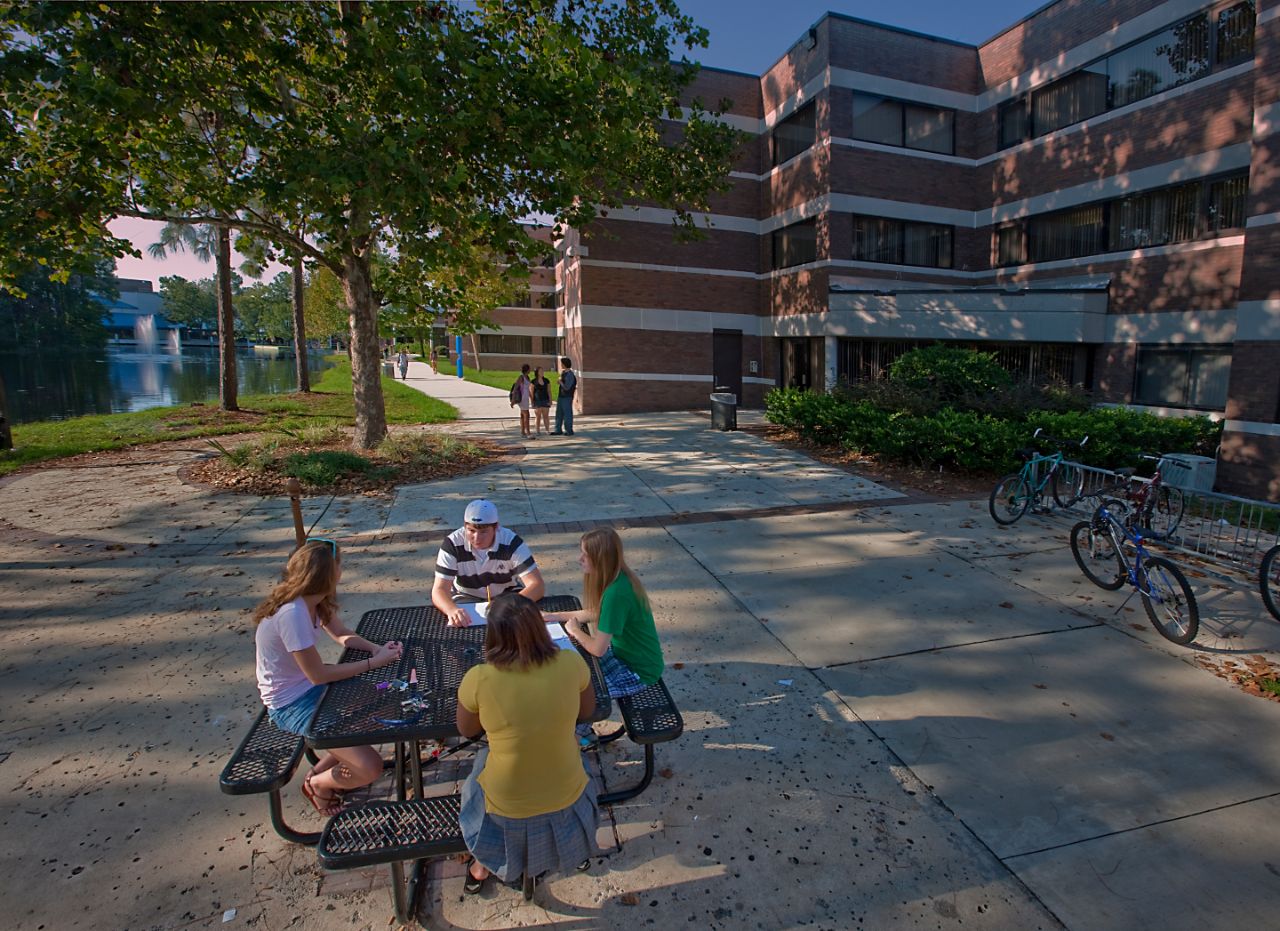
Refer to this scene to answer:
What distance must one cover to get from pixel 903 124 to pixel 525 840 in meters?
21.7

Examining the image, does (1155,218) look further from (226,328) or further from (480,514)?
(226,328)

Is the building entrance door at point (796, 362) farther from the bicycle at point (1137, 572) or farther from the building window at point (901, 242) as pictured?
the bicycle at point (1137, 572)

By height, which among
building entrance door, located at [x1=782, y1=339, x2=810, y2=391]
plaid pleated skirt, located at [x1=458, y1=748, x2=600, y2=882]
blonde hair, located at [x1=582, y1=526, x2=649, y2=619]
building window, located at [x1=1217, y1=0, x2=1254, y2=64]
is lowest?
plaid pleated skirt, located at [x1=458, y1=748, x2=600, y2=882]

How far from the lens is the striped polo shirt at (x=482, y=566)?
13.8ft

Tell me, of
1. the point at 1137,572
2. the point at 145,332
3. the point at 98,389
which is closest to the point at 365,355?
the point at 1137,572

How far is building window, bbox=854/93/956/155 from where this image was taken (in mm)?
18750

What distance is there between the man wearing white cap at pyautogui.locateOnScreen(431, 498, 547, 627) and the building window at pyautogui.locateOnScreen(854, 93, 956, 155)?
18.7m

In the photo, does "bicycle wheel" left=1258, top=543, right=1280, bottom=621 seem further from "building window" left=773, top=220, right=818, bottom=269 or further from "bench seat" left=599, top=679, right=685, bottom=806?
"building window" left=773, top=220, right=818, bottom=269

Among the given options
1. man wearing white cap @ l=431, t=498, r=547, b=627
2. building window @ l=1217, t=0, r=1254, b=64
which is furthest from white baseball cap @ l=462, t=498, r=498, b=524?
building window @ l=1217, t=0, r=1254, b=64

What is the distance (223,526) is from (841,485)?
8.68 meters

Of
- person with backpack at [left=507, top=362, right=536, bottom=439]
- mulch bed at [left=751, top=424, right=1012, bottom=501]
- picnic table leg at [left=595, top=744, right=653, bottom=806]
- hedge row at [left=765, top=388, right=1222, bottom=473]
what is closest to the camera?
picnic table leg at [left=595, top=744, right=653, bottom=806]

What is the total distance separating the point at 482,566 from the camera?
4227 mm

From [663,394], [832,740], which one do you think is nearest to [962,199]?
[663,394]

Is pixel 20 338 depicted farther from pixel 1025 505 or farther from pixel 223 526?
pixel 1025 505
